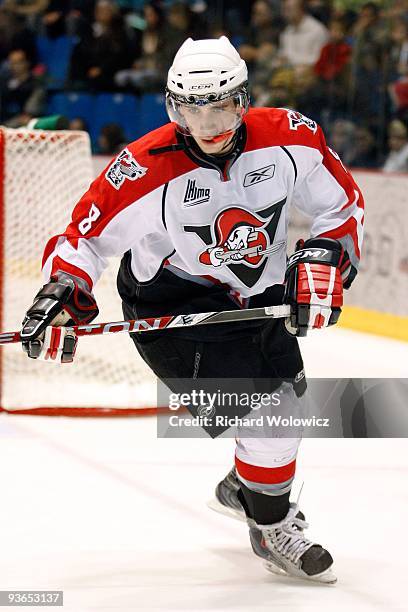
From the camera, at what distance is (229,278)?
2.57m

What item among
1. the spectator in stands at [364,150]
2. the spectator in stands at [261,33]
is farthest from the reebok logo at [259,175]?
the spectator in stands at [261,33]

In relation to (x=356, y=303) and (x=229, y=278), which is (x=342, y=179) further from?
(x=356, y=303)

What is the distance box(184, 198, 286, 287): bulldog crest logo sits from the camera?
2.49 meters

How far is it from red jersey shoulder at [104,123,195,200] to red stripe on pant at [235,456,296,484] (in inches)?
26.4

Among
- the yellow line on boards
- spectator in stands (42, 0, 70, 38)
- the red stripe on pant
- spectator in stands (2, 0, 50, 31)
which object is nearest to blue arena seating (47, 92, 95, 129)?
spectator in stands (42, 0, 70, 38)

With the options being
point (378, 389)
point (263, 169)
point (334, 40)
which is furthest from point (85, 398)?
point (334, 40)

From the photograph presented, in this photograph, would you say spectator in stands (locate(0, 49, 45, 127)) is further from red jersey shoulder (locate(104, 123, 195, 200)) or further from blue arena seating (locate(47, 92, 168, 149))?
red jersey shoulder (locate(104, 123, 195, 200))

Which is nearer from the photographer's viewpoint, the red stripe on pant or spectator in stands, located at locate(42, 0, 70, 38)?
the red stripe on pant

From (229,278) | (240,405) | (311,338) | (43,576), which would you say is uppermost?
(229,278)

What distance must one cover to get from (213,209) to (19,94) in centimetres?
549

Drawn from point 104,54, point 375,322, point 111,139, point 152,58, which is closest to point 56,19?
point 104,54

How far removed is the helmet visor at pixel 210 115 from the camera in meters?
2.39

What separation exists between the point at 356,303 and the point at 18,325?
6.60 feet

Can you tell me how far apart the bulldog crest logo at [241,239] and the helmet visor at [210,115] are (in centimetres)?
19
